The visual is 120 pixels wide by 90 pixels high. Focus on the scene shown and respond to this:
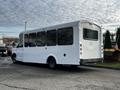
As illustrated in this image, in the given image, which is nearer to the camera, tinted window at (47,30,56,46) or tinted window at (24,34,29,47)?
tinted window at (47,30,56,46)

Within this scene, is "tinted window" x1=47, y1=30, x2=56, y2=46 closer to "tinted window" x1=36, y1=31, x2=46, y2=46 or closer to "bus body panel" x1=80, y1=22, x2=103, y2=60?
"tinted window" x1=36, y1=31, x2=46, y2=46

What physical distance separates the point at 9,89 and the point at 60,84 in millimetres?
2165

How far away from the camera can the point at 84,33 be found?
14078 mm

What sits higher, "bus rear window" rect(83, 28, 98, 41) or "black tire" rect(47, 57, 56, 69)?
"bus rear window" rect(83, 28, 98, 41)

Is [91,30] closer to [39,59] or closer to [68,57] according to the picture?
[68,57]

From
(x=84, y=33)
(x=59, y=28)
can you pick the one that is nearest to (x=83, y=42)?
(x=84, y=33)

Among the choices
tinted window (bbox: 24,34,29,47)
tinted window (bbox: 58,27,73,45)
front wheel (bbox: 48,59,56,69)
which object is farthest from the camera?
tinted window (bbox: 24,34,29,47)

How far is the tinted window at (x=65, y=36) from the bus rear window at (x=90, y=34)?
833 millimetres

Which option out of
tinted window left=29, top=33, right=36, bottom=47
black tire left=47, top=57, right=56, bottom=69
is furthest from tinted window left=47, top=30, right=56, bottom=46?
tinted window left=29, top=33, right=36, bottom=47

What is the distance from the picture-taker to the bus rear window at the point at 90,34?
46.4 ft

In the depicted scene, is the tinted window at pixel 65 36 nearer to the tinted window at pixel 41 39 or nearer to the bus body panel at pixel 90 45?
the bus body panel at pixel 90 45

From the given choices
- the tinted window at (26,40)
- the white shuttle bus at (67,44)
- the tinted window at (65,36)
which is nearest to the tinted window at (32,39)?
the white shuttle bus at (67,44)

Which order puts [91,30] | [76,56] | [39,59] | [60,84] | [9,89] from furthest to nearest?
[39,59]
[91,30]
[76,56]
[60,84]
[9,89]

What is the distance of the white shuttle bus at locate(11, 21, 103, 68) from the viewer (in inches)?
542
